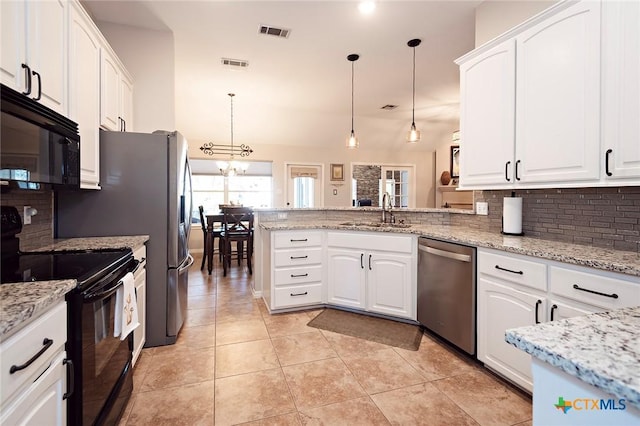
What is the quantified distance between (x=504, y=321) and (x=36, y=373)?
2255mm

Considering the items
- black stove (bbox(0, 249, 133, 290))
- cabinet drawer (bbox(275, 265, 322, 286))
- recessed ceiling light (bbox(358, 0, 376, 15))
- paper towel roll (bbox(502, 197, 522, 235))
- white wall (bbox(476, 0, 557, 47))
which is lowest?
cabinet drawer (bbox(275, 265, 322, 286))

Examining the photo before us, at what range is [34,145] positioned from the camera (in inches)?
51.6

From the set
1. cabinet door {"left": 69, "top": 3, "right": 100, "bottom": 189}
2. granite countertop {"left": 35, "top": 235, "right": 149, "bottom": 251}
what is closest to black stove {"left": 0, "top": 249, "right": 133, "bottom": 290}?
granite countertop {"left": 35, "top": 235, "right": 149, "bottom": 251}

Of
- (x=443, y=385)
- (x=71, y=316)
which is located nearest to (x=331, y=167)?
(x=443, y=385)

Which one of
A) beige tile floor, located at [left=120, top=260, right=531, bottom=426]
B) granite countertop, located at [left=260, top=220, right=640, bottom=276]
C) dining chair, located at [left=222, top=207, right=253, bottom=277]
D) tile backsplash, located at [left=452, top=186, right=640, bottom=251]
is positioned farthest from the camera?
dining chair, located at [left=222, top=207, right=253, bottom=277]

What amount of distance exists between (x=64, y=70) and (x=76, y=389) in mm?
1666

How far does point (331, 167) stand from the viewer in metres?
7.28

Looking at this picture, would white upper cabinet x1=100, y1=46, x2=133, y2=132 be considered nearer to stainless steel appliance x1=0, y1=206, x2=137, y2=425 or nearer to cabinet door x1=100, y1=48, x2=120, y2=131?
cabinet door x1=100, y1=48, x2=120, y2=131

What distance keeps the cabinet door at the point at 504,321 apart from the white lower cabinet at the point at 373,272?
0.73 meters

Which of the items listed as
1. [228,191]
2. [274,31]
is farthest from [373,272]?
[228,191]

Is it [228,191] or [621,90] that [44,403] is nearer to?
[621,90]

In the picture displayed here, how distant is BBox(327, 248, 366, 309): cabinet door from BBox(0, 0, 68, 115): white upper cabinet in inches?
95.0

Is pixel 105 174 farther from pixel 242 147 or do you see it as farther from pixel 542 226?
pixel 242 147

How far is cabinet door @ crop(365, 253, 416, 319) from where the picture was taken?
276 cm
